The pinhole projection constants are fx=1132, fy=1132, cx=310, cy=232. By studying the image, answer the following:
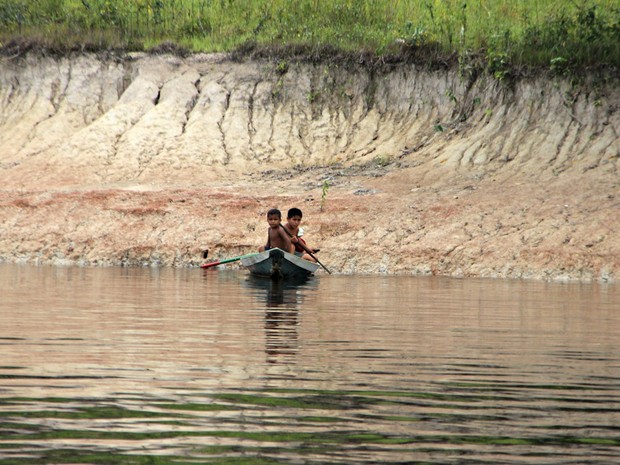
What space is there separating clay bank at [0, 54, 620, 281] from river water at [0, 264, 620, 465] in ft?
34.5

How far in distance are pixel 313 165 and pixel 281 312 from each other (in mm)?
18717

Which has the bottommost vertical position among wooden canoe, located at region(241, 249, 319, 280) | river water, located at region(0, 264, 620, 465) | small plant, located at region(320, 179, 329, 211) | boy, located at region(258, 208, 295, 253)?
river water, located at region(0, 264, 620, 465)

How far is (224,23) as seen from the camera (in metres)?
37.1

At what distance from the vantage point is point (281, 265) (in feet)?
65.2

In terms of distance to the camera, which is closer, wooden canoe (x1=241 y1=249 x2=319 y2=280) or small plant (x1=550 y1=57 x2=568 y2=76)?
wooden canoe (x1=241 y1=249 x2=319 y2=280)

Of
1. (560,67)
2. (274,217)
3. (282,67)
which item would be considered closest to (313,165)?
(282,67)

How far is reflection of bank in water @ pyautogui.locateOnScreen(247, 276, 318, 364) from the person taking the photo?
9055 millimetres

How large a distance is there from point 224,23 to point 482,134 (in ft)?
36.0

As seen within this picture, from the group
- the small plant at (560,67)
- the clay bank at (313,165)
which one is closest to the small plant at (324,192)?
the clay bank at (313,165)

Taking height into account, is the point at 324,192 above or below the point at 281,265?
above

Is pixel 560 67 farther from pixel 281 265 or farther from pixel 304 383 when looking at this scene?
pixel 304 383

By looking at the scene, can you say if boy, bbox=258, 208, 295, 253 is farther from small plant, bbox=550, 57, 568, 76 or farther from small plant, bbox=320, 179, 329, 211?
small plant, bbox=550, 57, 568, 76

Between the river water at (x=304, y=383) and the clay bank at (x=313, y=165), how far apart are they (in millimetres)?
10529

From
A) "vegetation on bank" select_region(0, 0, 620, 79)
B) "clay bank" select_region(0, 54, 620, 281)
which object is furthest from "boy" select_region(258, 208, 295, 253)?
"vegetation on bank" select_region(0, 0, 620, 79)
